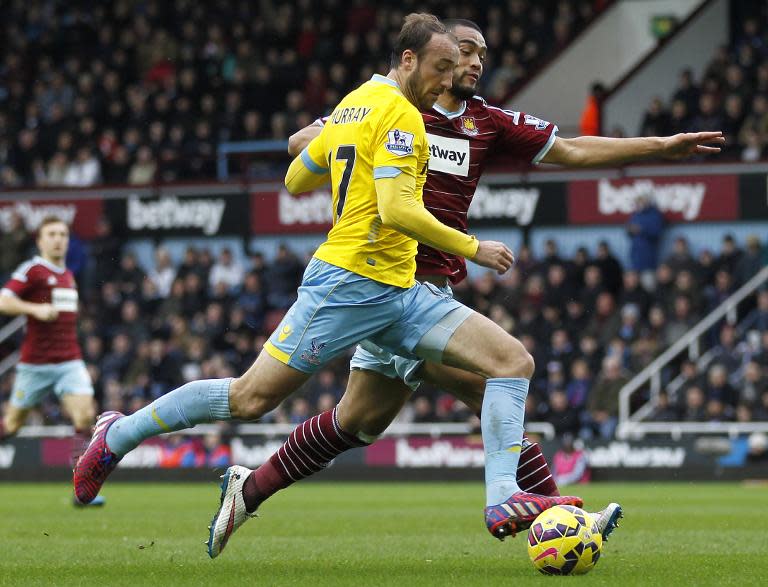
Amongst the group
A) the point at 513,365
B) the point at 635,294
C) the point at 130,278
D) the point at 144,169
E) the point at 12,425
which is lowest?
the point at 130,278

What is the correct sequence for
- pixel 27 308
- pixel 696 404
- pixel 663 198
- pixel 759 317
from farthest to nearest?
pixel 663 198, pixel 759 317, pixel 696 404, pixel 27 308

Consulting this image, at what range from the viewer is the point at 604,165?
7922mm

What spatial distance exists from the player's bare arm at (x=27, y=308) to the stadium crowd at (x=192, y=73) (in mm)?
11187

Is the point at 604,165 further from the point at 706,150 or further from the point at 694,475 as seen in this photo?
the point at 694,475

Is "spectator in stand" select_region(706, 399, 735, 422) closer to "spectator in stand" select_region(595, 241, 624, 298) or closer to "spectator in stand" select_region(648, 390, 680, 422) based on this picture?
"spectator in stand" select_region(648, 390, 680, 422)

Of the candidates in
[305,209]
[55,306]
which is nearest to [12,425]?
[55,306]

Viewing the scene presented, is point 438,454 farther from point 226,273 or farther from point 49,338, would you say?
point 49,338

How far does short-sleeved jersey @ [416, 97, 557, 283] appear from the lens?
7832 mm

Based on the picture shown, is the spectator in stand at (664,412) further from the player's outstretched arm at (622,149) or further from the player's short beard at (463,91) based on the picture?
the player's short beard at (463,91)

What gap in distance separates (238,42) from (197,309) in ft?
21.1

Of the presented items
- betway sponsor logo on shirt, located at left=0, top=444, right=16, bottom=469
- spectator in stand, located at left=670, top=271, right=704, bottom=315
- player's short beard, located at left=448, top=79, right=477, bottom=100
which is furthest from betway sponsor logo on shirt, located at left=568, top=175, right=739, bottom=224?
player's short beard, located at left=448, top=79, right=477, bottom=100

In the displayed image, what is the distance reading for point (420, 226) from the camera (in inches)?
261

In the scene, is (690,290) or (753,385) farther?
(690,290)

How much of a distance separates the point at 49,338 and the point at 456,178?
287 inches
